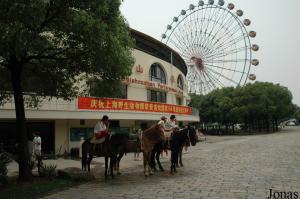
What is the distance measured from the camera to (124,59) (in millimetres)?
12602

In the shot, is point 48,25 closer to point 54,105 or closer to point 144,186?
point 144,186

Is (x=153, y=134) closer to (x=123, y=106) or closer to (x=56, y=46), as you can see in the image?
(x=56, y=46)

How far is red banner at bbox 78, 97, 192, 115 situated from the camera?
24.4 m

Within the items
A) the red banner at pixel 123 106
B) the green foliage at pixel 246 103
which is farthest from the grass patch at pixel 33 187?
the green foliage at pixel 246 103

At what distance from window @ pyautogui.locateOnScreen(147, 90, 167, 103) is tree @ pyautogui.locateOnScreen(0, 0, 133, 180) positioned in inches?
819

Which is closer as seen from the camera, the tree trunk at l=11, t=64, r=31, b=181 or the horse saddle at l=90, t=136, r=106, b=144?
the tree trunk at l=11, t=64, r=31, b=181

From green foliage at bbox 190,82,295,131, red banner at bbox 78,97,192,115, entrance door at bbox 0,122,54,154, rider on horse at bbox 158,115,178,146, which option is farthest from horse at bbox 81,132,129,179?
green foliage at bbox 190,82,295,131

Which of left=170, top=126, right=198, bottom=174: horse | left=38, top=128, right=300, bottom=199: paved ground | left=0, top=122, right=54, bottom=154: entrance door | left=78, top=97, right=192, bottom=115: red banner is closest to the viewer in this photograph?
left=38, top=128, right=300, bottom=199: paved ground

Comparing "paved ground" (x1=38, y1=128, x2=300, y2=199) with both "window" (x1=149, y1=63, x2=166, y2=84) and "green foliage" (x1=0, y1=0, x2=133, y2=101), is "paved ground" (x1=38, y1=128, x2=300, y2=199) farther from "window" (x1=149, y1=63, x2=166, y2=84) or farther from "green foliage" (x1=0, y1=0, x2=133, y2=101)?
"window" (x1=149, y1=63, x2=166, y2=84)

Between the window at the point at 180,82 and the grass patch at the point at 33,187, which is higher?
the window at the point at 180,82

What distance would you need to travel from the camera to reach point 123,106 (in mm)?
27984

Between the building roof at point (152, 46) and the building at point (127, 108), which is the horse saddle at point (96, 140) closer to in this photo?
the building at point (127, 108)

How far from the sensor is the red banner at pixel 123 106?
24.4 meters

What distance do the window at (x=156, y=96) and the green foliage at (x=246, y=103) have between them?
83.7 feet
